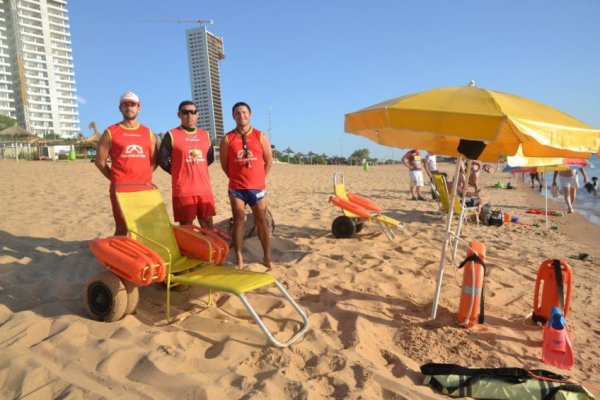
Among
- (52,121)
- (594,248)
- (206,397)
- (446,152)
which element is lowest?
(594,248)

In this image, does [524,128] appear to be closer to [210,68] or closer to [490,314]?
[490,314]

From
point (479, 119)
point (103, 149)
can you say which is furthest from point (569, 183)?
point (103, 149)

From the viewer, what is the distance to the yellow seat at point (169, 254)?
2889 millimetres

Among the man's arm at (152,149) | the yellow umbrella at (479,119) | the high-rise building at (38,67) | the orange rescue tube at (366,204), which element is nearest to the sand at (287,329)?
the orange rescue tube at (366,204)

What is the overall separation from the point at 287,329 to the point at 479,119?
1998mm

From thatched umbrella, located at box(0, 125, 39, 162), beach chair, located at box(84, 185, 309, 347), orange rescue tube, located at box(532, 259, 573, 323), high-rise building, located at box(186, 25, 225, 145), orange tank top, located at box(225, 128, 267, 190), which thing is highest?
high-rise building, located at box(186, 25, 225, 145)

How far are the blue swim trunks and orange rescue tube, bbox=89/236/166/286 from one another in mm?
1300

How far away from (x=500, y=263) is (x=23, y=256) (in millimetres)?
5826

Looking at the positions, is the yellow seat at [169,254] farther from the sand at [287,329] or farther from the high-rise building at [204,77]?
the high-rise building at [204,77]

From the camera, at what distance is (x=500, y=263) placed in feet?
16.3

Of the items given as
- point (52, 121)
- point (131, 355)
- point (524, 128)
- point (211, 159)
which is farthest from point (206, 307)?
point (52, 121)

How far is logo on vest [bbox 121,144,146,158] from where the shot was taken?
150 inches

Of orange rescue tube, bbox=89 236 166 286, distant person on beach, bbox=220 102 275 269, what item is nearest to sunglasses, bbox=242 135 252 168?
distant person on beach, bbox=220 102 275 269

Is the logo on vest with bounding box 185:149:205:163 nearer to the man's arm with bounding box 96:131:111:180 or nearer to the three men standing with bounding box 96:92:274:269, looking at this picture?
the three men standing with bounding box 96:92:274:269
